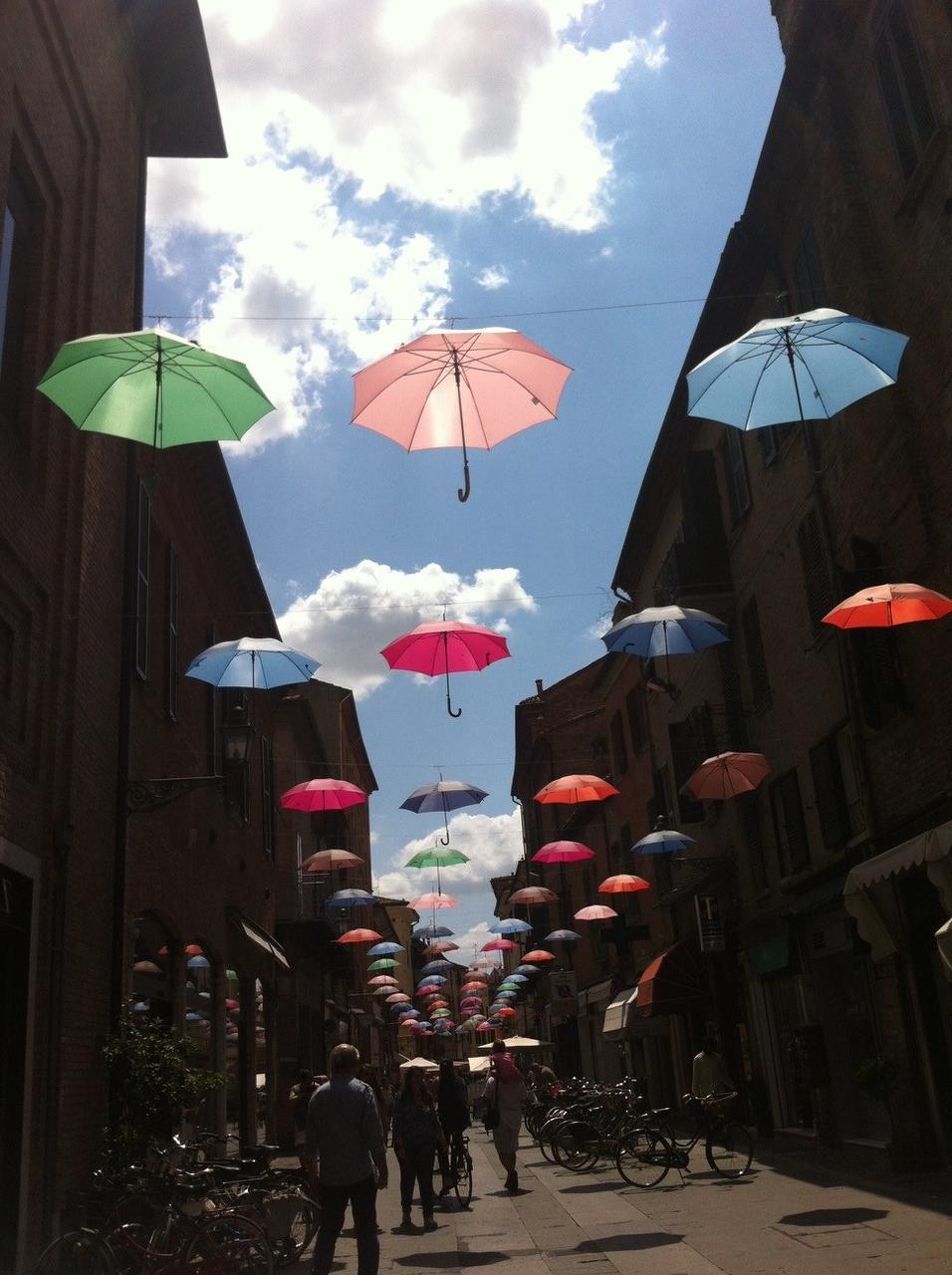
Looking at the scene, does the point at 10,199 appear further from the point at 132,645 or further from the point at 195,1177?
the point at 195,1177

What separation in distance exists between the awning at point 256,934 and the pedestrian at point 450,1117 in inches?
175

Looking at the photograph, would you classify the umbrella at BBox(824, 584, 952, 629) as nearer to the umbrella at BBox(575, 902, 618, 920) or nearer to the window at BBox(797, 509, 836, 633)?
the window at BBox(797, 509, 836, 633)

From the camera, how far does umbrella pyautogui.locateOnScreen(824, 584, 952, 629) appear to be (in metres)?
11.9

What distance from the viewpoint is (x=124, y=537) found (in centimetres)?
1342

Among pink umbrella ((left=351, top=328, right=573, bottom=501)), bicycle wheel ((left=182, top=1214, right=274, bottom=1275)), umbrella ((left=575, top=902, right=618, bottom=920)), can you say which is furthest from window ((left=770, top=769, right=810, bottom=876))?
bicycle wheel ((left=182, top=1214, right=274, bottom=1275))

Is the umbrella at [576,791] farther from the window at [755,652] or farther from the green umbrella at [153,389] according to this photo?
the green umbrella at [153,389]

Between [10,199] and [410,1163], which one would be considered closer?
[10,199]

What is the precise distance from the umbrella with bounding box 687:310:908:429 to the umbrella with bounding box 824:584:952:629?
2.04 metres

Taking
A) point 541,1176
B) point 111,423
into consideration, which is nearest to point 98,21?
point 111,423

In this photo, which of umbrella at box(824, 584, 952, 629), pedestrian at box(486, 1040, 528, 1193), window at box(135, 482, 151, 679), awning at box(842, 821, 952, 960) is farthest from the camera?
pedestrian at box(486, 1040, 528, 1193)

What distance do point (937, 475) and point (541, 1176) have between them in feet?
39.3

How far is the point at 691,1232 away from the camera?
10.7 metres

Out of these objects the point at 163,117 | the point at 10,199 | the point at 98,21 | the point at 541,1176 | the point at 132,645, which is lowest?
the point at 541,1176

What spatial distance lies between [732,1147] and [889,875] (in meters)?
4.97
